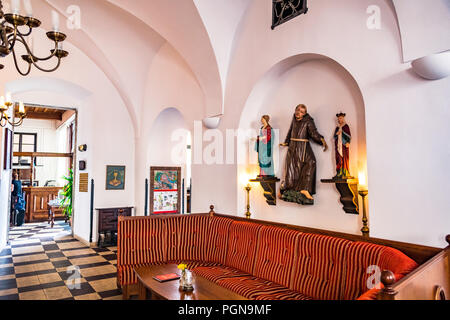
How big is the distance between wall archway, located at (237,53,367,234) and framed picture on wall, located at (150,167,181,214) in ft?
10.3

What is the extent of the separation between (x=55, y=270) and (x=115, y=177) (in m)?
2.61

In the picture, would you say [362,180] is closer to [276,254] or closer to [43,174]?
[276,254]

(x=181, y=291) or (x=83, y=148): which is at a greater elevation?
(x=83, y=148)

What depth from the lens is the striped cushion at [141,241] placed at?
3.93m

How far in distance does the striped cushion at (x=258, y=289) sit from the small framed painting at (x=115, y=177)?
477 cm

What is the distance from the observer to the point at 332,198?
12.2 feet

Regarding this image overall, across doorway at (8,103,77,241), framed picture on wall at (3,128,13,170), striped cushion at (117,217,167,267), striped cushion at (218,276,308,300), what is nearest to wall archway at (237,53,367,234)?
striped cushion at (218,276,308,300)

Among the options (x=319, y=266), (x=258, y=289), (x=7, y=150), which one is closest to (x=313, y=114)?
(x=319, y=266)

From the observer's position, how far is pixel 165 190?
24.4 ft

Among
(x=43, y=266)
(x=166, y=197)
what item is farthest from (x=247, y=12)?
(x=43, y=266)

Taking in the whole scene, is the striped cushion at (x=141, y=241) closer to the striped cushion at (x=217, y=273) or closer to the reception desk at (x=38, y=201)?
the striped cushion at (x=217, y=273)

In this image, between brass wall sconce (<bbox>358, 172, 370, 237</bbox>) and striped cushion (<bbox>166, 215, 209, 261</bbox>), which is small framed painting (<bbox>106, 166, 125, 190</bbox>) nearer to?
striped cushion (<bbox>166, 215, 209, 261</bbox>)

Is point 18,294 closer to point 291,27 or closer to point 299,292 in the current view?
point 299,292

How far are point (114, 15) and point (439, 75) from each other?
208 inches
